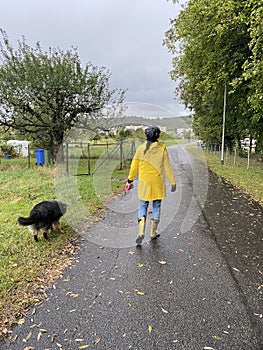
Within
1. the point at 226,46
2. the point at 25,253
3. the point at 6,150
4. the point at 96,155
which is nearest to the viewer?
the point at 25,253

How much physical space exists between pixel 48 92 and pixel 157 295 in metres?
13.9

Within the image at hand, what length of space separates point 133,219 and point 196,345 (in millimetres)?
3504

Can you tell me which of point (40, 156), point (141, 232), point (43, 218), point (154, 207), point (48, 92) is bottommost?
point (141, 232)

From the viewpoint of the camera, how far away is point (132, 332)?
225 centimetres

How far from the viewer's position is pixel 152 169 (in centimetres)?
408

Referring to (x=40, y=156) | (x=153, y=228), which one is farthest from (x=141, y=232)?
(x=40, y=156)

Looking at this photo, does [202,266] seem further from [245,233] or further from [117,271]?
[245,233]

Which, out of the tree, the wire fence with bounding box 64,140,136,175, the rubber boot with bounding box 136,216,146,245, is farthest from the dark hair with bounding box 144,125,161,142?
the tree

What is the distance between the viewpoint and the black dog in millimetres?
4066

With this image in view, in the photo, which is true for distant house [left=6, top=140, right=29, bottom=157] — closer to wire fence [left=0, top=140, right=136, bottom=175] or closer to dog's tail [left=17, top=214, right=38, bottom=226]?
wire fence [left=0, top=140, right=136, bottom=175]

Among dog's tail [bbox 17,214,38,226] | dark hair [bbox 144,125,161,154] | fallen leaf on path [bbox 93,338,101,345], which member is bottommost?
fallen leaf on path [bbox 93,338,101,345]

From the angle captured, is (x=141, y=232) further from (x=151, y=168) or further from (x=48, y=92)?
(x=48, y=92)

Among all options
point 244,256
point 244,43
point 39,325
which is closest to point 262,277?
point 244,256

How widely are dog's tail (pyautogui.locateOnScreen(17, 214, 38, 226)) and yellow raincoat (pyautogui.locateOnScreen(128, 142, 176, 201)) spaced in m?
1.74
